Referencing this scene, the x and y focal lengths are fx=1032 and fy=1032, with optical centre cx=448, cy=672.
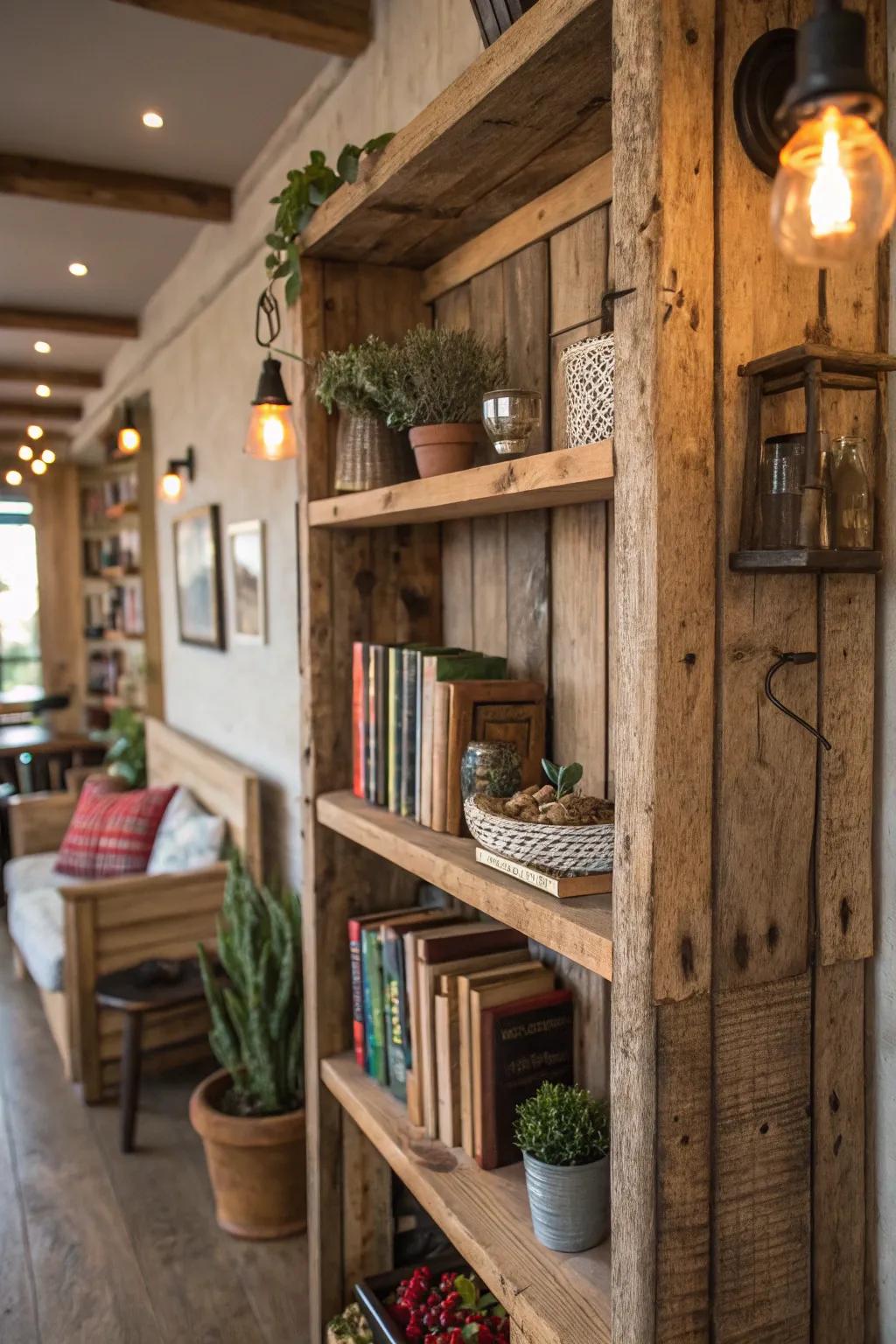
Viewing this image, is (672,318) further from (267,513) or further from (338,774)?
(267,513)

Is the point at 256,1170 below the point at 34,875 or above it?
below

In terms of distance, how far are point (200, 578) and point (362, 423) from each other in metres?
2.56

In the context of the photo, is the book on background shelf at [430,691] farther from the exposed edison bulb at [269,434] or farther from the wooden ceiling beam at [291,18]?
the wooden ceiling beam at [291,18]

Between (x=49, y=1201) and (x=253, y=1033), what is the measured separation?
2.38 feet

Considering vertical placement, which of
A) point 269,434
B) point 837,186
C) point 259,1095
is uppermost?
point 269,434

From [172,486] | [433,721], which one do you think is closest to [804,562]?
[433,721]

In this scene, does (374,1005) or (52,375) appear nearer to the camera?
(374,1005)

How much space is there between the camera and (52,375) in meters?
6.16

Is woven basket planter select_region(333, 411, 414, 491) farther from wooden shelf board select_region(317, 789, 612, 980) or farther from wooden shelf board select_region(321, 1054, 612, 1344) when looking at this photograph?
wooden shelf board select_region(321, 1054, 612, 1344)

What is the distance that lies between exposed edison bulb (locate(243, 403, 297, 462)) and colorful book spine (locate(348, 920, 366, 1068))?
123 cm

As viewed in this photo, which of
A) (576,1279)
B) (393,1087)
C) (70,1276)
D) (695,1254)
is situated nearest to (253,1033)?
(70,1276)

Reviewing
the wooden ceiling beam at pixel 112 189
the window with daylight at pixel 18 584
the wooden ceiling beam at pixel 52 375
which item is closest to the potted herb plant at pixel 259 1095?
the wooden ceiling beam at pixel 112 189

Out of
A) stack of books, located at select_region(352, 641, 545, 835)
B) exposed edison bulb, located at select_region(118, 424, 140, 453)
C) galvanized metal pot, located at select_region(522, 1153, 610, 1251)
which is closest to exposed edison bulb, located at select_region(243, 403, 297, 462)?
stack of books, located at select_region(352, 641, 545, 835)

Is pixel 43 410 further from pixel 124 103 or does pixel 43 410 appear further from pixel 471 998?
pixel 471 998
